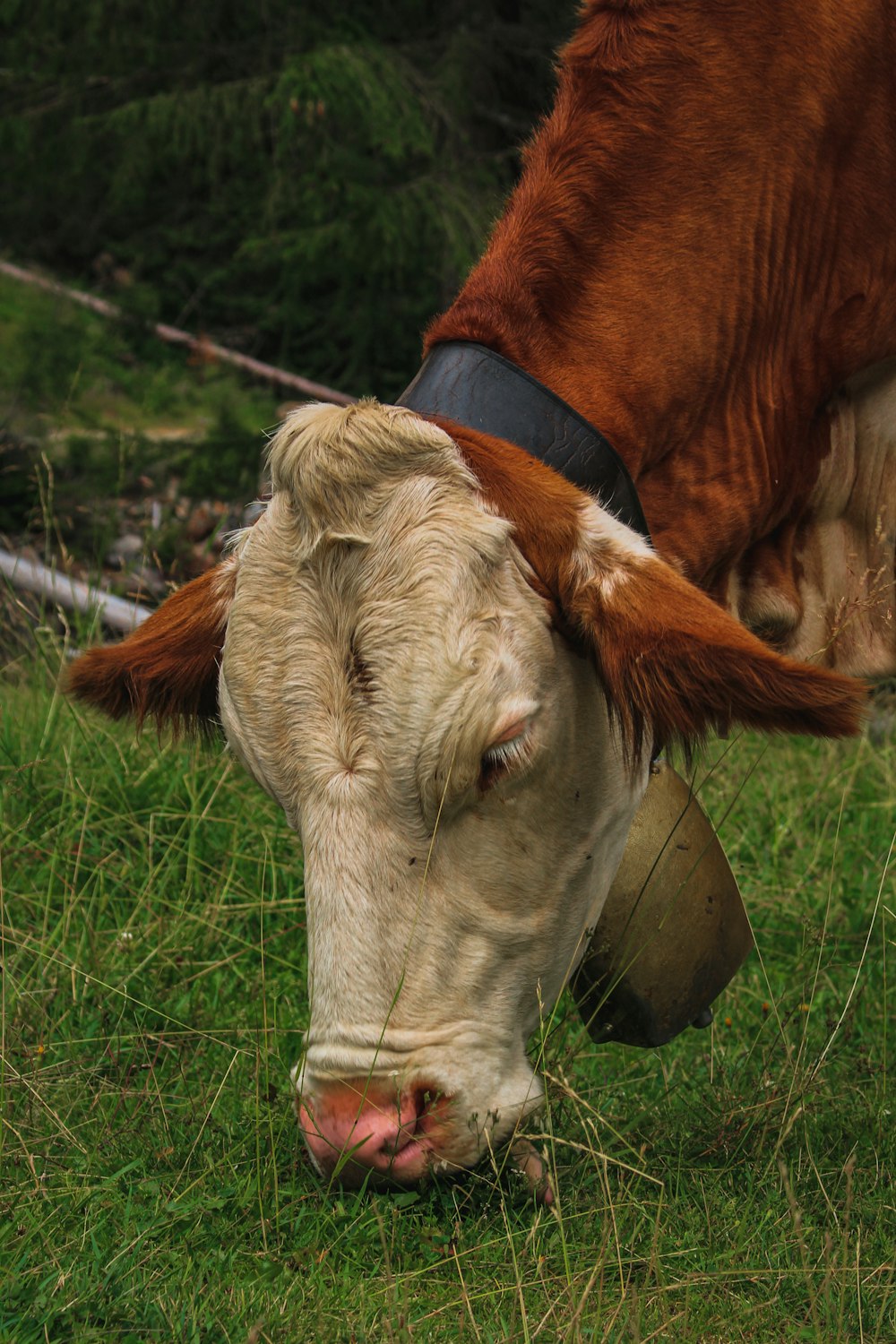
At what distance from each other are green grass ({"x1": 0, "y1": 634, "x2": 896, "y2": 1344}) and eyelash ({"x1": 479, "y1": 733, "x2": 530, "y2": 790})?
2.15ft

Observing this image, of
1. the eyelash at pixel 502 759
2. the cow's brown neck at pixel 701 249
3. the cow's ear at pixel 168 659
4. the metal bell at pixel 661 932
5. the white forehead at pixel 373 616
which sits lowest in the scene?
the metal bell at pixel 661 932

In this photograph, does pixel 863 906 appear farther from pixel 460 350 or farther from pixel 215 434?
pixel 215 434

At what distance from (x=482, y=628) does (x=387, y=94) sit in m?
6.44

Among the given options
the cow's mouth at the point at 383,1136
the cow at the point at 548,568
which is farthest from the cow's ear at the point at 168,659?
the cow's mouth at the point at 383,1136

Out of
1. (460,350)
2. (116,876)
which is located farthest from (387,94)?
(460,350)

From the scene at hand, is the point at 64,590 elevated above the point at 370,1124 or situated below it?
below

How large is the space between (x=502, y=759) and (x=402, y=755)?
20cm

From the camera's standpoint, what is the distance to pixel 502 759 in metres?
2.63

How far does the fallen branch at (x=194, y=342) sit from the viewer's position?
10133 mm

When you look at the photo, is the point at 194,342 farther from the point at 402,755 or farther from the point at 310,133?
the point at 402,755

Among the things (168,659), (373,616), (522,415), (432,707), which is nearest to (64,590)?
(168,659)

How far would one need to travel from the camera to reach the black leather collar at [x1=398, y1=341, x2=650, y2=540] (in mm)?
2855

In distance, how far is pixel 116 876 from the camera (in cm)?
443

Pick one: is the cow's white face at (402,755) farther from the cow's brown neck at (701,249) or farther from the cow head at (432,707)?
the cow's brown neck at (701,249)
